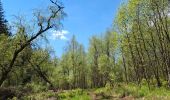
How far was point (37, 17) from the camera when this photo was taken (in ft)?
114

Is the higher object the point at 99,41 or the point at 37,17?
the point at 99,41

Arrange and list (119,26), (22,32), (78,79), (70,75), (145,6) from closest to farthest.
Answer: (145,6)
(22,32)
(119,26)
(70,75)
(78,79)

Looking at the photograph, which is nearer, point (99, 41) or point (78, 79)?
point (99, 41)

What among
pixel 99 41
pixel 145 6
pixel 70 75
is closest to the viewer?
pixel 145 6

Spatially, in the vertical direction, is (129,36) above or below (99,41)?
below

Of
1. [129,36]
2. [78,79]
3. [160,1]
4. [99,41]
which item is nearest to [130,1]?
[160,1]

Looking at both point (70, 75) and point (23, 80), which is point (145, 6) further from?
point (70, 75)

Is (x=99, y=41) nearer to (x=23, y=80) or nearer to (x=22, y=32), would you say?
(x=23, y=80)

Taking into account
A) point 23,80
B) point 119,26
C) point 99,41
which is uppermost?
point 99,41

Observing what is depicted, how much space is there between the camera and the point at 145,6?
32844 millimetres

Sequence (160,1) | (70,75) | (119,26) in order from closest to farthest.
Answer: (160,1) → (119,26) → (70,75)

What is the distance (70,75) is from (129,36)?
5222 cm

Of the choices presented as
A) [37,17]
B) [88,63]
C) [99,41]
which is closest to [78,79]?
[88,63]

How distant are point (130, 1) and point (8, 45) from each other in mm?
13907
